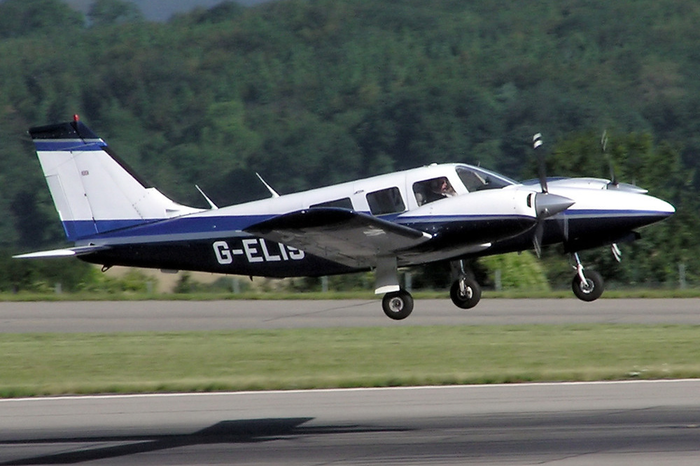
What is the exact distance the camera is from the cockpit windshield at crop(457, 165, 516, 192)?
18.2 meters

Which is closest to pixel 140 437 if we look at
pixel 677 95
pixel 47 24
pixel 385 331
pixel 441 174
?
pixel 441 174

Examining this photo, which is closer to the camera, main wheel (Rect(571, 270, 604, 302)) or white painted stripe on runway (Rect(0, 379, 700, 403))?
main wheel (Rect(571, 270, 604, 302))

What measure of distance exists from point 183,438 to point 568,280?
27.9 m

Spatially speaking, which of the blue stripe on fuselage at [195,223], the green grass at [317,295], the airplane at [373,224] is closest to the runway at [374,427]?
the airplane at [373,224]

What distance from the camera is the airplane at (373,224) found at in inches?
707

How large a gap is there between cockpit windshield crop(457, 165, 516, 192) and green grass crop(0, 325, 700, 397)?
4.67 metres

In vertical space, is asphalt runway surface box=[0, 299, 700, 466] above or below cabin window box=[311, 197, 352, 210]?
below

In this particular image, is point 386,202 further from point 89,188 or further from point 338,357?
point 338,357

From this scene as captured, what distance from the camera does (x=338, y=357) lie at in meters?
24.4

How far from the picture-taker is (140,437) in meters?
Result: 16.4

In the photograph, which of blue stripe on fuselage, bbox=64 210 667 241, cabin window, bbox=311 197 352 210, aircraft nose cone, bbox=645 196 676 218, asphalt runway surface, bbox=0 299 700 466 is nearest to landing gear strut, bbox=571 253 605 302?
blue stripe on fuselage, bbox=64 210 667 241

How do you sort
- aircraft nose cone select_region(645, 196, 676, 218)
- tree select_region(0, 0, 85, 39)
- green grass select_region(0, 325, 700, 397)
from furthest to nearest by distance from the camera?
tree select_region(0, 0, 85, 39) → green grass select_region(0, 325, 700, 397) → aircraft nose cone select_region(645, 196, 676, 218)

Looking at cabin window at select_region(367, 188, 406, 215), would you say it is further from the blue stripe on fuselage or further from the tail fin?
the tail fin

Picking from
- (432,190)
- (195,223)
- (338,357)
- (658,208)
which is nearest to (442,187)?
(432,190)
